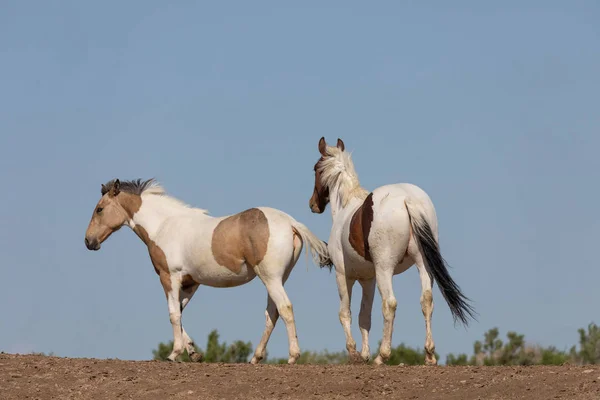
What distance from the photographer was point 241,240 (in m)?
14.4

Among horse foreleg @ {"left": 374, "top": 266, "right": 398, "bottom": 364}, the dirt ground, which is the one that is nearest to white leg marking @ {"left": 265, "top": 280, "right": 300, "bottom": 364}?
the dirt ground

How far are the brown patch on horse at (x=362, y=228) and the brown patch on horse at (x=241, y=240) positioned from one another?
1.30 meters

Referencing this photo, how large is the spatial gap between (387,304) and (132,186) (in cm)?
556

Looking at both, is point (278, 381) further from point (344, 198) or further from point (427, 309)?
point (344, 198)

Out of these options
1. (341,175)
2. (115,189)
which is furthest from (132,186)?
(341,175)

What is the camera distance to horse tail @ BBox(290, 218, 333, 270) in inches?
564

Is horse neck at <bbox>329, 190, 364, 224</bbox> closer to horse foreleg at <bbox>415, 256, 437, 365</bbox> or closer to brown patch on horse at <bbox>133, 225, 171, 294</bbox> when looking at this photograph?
horse foreleg at <bbox>415, 256, 437, 365</bbox>

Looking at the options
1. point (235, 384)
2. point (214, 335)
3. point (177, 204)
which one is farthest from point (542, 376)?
point (214, 335)

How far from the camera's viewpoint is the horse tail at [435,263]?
12.5 meters

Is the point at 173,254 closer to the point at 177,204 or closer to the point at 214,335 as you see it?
the point at 177,204

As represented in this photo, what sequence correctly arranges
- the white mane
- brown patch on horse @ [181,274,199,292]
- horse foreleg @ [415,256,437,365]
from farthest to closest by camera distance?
brown patch on horse @ [181,274,199,292]
the white mane
horse foreleg @ [415,256,437,365]

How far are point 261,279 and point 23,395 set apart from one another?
11.5 feet

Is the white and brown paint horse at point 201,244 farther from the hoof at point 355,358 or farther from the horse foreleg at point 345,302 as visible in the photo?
the hoof at point 355,358

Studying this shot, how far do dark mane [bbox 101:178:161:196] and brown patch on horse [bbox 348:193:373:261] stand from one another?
4.31m
